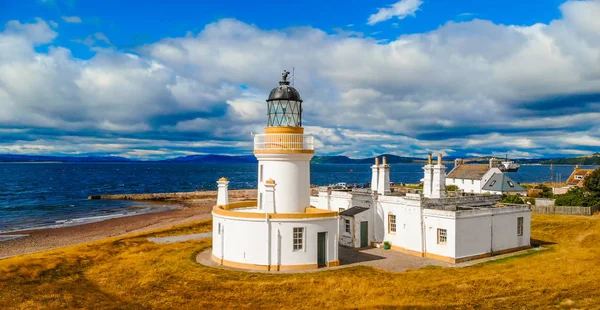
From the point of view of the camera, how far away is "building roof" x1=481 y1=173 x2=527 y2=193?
54084 millimetres

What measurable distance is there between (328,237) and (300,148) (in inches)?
187

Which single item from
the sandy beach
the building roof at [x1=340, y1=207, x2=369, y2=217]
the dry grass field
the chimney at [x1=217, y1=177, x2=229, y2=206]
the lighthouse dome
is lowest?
the sandy beach

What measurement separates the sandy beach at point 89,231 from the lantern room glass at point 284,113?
72.7 feet

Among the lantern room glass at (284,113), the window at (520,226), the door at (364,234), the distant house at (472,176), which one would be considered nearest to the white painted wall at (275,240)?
the lantern room glass at (284,113)

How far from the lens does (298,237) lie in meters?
20.8

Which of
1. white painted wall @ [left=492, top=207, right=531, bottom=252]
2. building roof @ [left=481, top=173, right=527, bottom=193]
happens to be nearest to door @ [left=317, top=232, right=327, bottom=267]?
white painted wall @ [left=492, top=207, right=531, bottom=252]

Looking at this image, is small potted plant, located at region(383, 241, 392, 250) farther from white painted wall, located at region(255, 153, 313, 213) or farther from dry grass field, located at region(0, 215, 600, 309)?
white painted wall, located at region(255, 153, 313, 213)

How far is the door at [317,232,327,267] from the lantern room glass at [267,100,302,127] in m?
5.94

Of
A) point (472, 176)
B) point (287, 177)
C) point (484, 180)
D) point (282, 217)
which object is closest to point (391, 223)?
point (287, 177)

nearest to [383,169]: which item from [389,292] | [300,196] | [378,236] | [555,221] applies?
[378,236]

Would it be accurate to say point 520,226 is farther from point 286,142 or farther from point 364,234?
point 286,142

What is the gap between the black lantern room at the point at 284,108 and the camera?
2236 centimetres

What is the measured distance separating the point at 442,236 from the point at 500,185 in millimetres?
35541

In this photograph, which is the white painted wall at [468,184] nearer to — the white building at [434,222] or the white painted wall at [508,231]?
the white building at [434,222]
